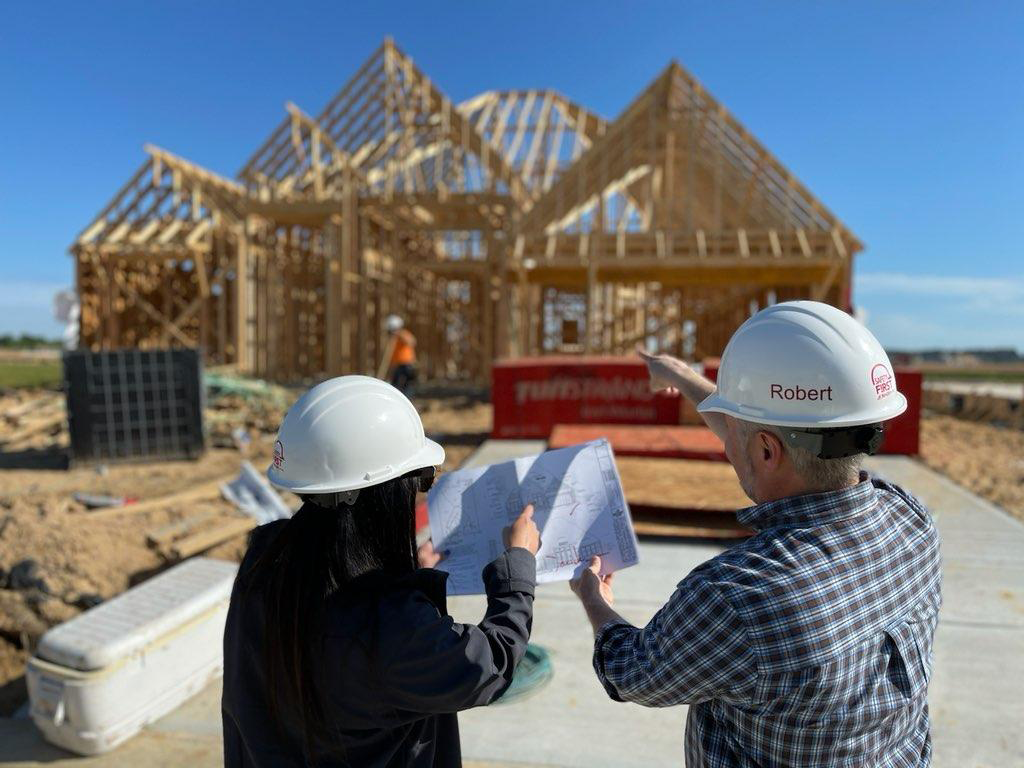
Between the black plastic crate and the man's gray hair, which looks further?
the black plastic crate

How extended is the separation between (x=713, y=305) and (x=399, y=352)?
43.7 ft

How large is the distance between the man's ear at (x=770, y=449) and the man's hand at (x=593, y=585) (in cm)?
50

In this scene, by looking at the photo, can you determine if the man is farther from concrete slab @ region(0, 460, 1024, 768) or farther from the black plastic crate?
the black plastic crate

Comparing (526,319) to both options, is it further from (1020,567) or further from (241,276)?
(1020,567)

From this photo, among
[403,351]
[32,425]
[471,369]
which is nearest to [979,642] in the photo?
[403,351]

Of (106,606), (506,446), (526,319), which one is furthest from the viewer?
(526,319)

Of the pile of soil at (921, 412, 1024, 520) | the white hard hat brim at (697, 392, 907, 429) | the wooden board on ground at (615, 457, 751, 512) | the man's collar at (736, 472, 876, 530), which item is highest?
the white hard hat brim at (697, 392, 907, 429)

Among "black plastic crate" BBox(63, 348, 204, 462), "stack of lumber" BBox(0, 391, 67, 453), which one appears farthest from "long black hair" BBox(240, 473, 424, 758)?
"stack of lumber" BBox(0, 391, 67, 453)

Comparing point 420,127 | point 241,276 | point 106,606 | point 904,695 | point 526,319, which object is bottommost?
point 106,606

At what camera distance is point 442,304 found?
24.5 meters

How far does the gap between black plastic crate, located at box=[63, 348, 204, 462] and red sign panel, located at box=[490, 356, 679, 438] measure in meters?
4.15

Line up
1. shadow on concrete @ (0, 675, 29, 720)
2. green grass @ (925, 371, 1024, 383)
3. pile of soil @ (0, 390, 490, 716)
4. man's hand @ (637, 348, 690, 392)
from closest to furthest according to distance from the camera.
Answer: man's hand @ (637, 348, 690, 392) → shadow on concrete @ (0, 675, 29, 720) → pile of soil @ (0, 390, 490, 716) → green grass @ (925, 371, 1024, 383)

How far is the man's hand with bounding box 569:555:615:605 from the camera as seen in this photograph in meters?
1.72

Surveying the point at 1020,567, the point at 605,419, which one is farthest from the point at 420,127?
the point at 1020,567
